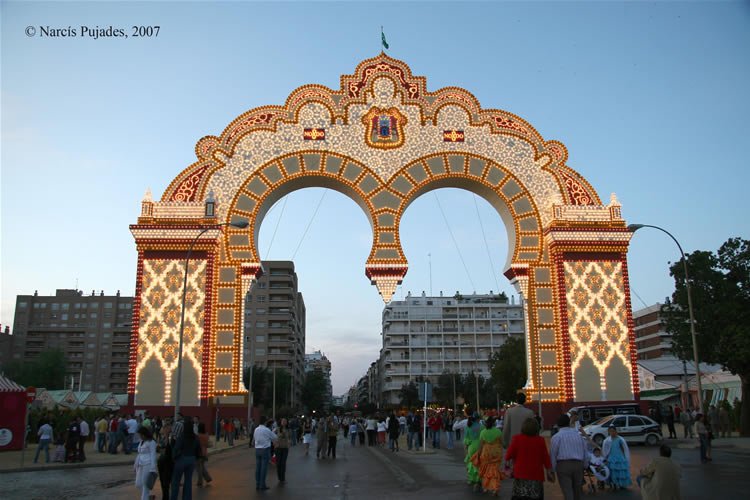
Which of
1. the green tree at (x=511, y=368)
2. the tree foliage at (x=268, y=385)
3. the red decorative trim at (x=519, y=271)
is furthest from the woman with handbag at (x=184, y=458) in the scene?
the tree foliage at (x=268, y=385)

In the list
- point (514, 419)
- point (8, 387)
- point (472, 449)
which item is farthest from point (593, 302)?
point (8, 387)

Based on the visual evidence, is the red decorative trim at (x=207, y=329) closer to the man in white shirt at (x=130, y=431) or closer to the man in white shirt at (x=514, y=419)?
the man in white shirt at (x=130, y=431)

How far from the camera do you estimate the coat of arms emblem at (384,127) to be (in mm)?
35250

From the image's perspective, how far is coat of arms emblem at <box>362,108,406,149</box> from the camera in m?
35.2

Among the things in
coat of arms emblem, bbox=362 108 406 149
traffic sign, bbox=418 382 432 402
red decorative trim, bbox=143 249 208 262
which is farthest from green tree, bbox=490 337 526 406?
red decorative trim, bbox=143 249 208 262

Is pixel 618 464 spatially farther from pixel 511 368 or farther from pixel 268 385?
pixel 268 385

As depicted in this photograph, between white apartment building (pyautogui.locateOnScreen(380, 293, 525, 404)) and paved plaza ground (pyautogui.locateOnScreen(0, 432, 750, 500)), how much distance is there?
80.7 metres

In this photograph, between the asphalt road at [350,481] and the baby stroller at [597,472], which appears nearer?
the asphalt road at [350,481]

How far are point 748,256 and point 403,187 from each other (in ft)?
56.8

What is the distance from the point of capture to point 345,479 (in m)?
17.2

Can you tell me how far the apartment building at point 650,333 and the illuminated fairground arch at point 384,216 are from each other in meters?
64.2

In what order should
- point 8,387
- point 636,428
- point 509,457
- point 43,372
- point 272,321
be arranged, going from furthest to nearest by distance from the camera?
1. point 272,321
2. point 43,372
3. point 8,387
4. point 636,428
5. point 509,457

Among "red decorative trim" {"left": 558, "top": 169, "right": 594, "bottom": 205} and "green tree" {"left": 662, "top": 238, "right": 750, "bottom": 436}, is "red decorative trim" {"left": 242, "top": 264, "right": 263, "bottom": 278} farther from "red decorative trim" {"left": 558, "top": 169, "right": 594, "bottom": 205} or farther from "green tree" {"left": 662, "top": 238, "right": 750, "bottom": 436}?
"green tree" {"left": 662, "top": 238, "right": 750, "bottom": 436}

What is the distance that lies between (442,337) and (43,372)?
57843 millimetres
